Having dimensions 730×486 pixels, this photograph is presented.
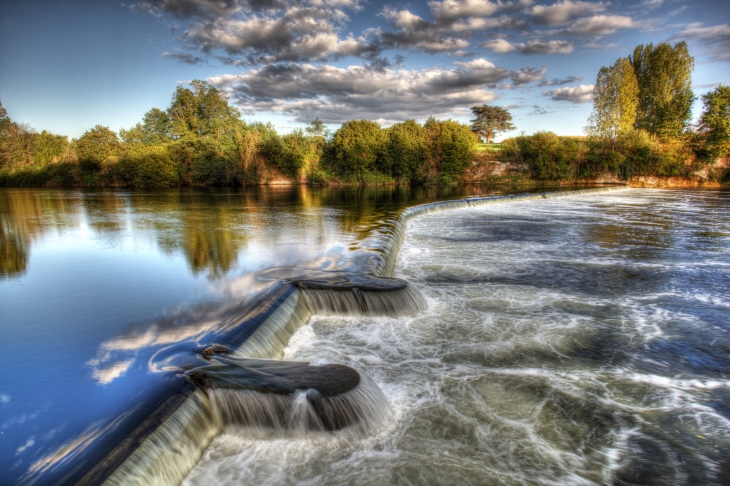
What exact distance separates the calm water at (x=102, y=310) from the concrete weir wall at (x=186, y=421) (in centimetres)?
26

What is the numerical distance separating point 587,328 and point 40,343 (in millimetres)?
7681

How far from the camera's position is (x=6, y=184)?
58.1 meters

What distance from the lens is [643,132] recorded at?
139 feet

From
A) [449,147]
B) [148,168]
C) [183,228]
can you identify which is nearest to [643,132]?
[449,147]

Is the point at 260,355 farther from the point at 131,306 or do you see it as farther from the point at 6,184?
the point at 6,184

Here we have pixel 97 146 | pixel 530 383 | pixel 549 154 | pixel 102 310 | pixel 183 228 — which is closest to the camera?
pixel 530 383

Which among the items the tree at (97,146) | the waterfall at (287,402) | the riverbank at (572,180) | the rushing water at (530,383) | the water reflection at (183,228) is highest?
the tree at (97,146)

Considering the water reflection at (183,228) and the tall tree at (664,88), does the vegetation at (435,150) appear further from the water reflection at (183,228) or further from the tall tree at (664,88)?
the water reflection at (183,228)

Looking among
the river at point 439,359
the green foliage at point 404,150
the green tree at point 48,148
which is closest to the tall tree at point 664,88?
the green foliage at point 404,150

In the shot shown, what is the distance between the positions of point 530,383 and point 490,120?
76.6 m

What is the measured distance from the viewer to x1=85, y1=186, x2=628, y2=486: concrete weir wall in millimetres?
2713

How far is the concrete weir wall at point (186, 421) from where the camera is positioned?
2.71m

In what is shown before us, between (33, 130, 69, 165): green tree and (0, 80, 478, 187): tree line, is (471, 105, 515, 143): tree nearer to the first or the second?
(0, 80, 478, 187): tree line

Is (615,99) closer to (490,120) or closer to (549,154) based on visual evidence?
(549,154)
